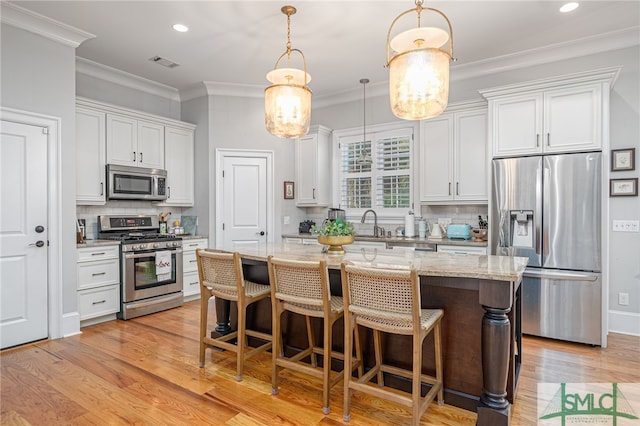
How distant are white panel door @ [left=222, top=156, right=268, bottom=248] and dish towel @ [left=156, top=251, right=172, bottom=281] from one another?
87 cm

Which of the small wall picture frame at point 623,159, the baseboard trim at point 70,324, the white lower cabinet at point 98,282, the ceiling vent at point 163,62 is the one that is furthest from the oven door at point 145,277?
the small wall picture frame at point 623,159

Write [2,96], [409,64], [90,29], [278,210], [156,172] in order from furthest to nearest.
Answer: [278,210], [156,172], [90,29], [2,96], [409,64]

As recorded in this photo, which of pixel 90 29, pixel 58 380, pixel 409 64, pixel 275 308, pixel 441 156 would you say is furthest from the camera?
pixel 441 156

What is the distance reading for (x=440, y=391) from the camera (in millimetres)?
2266

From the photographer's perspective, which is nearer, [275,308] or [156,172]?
[275,308]

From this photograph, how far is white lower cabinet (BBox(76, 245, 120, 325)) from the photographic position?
12.8 ft

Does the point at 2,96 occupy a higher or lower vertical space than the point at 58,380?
higher

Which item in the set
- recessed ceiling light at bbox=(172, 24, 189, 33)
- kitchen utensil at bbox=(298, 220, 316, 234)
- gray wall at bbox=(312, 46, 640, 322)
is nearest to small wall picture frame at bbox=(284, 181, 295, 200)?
kitchen utensil at bbox=(298, 220, 316, 234)

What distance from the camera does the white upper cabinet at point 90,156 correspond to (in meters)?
4.15

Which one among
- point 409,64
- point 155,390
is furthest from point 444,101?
point 155,390

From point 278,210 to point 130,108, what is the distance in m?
2.44

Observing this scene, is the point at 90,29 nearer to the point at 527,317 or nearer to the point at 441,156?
the point at 441,156

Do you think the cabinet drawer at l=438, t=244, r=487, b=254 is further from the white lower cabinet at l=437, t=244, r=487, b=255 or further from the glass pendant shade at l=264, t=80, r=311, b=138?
the glass pendant shade at l=264, t=80, r=311, b=138

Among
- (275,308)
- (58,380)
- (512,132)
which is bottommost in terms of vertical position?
(58,380)
